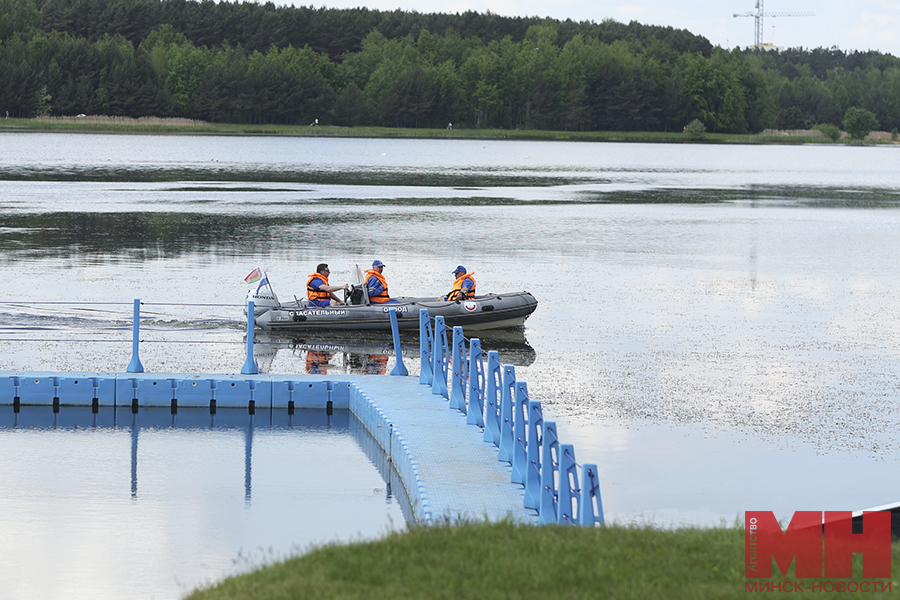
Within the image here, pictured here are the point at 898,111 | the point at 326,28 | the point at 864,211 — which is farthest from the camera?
the point at 898,111

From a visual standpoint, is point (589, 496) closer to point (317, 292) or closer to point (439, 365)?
point (439, 365)

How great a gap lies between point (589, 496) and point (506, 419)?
318 centimetres

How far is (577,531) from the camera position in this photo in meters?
7.39

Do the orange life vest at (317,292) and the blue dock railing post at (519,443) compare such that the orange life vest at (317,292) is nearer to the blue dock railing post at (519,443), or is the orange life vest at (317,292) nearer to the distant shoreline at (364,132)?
the blue dock railing post at (519,443)

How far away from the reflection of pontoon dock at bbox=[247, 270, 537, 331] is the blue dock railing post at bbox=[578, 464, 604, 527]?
12.2 m

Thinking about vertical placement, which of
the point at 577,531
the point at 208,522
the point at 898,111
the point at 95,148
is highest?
the point at 898,111

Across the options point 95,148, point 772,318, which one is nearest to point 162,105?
point 95,148

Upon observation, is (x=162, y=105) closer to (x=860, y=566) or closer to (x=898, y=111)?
(x=898, y=111)

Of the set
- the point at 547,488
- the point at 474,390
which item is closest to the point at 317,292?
the point at 474,390

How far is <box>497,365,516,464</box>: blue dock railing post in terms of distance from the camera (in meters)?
10.7

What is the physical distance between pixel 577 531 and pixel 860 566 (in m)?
1.75

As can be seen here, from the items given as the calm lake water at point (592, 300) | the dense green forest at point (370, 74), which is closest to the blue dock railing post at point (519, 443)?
the calm lake water at point (592, 300)

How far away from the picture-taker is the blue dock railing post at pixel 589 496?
7645mm

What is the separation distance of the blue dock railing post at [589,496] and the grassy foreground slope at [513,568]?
0.28 meters
